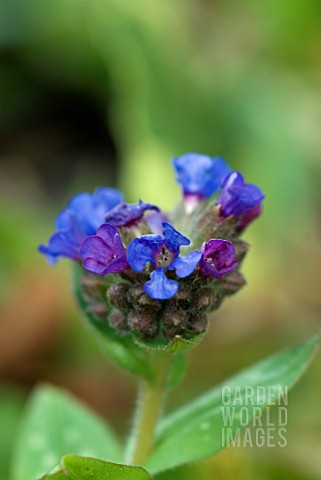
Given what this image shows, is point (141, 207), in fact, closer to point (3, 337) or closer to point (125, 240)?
point (125, 240)

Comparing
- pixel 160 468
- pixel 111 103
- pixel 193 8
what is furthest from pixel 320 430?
pixel 193 8

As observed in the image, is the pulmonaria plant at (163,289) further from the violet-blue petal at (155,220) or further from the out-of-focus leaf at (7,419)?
the out-of-focus leaf at (7,419)

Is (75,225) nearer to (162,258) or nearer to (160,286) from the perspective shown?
(162,258)

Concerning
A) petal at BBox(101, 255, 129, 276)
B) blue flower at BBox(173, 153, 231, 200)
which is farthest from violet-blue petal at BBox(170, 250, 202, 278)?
blue flower at BBox(173, 153, 231, 200)

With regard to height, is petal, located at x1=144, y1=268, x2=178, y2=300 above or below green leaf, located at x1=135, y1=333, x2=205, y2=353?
above

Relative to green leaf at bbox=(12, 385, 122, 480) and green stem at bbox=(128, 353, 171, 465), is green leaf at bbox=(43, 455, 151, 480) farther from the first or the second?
green leaf at bbox=(12, 385, 122, 480)
